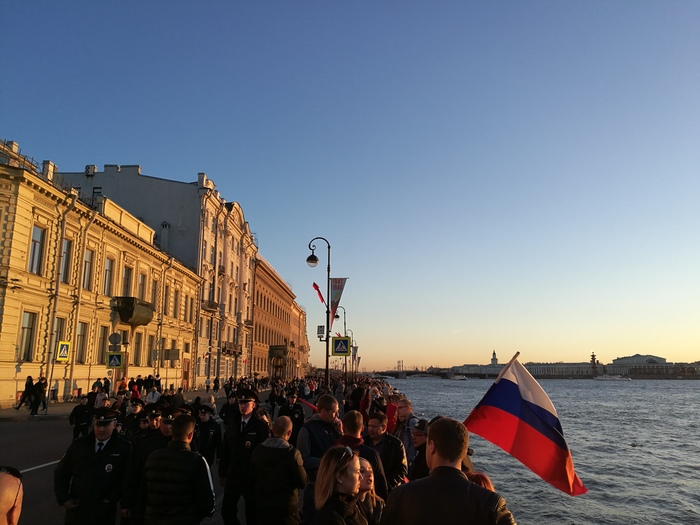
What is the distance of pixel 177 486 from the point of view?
5031 mm

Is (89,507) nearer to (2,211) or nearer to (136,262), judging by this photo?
(2,211)

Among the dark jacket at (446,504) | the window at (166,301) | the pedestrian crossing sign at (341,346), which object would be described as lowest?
the dark jacket at (446,504)

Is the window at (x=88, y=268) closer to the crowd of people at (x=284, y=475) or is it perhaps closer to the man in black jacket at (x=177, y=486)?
the crowd of people at (x=284, y=475)

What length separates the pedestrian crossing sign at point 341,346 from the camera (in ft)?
73.5

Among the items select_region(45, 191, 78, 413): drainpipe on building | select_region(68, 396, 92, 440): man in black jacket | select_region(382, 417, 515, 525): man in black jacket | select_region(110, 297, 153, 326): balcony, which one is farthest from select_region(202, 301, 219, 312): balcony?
select_region(382, 417, 515, 525): man in black jacket

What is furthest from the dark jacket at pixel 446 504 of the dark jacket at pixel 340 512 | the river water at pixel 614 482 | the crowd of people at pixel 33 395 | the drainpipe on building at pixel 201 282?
the drainpipe on building at pixel 201 282

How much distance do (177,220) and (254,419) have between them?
43.6 m

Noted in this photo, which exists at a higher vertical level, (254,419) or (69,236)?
(69,236)

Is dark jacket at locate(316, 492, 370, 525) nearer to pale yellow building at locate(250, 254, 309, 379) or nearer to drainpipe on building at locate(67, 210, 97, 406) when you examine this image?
drainpipe on building at locate(67, 210, 97, 406)

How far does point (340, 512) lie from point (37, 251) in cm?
2636

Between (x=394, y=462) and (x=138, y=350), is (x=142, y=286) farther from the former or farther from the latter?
(x=394, y=462)

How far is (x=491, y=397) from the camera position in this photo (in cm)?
540

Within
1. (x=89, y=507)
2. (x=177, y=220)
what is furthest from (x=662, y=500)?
(x=177, y=220)

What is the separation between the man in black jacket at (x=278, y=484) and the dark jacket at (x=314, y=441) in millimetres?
582
